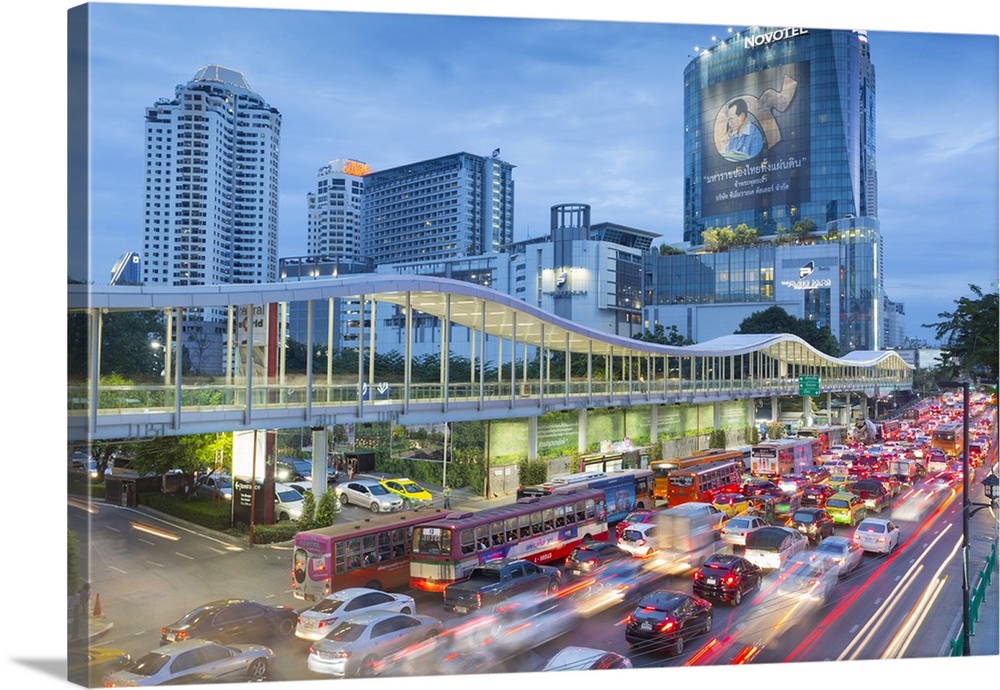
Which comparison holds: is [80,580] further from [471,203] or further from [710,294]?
[471,203]

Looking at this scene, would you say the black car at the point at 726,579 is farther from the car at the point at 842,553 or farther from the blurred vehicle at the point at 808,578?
the car at the point at 842,553

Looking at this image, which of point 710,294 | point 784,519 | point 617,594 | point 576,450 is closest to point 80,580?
point 617,594

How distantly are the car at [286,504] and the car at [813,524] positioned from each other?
47.7 feet

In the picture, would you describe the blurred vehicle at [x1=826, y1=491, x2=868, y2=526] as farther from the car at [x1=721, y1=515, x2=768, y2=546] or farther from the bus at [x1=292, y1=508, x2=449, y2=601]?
the bus at [x1=292, y1=508, x2=449, y2=601]

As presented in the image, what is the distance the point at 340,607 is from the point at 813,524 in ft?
47.9

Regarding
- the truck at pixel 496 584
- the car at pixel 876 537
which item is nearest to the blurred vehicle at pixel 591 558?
the truck at pixel 496 584

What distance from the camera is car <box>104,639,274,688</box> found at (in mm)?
12359

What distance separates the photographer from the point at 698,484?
28.4m

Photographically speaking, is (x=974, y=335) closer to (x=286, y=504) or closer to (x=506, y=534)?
(x=506, y=534)

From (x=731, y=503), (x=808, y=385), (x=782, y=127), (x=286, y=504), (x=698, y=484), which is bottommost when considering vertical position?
(x=731, y=503)

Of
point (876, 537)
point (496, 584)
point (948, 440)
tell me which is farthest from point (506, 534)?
point (948, 440)

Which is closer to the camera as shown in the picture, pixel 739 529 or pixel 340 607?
pixel 340 607

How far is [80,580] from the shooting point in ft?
43.4

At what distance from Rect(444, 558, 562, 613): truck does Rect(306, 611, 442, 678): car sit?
2.07 m
